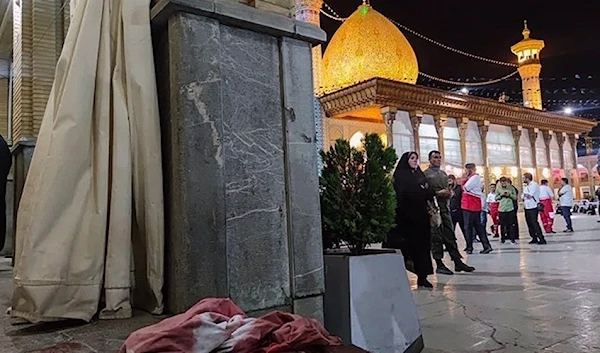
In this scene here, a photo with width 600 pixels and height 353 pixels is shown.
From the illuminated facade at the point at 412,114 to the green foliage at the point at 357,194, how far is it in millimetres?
10326

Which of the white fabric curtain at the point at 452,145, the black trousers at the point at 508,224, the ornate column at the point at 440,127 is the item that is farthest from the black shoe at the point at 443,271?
the white fabric curtain at the point at 452,145

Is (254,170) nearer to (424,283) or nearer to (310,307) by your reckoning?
(310,307)

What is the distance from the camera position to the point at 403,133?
48.7 feet

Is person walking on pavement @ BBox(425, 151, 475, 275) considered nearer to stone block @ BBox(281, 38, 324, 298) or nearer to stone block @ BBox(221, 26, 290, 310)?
stone block @ BBox(281, 38, 324, 298)

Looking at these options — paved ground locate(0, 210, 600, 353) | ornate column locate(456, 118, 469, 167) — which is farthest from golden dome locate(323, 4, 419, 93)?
paved ground locate(0, 210, 600, 353)

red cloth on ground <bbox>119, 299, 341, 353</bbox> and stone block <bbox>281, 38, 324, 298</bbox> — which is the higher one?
stone block <bbox>281, 38, 324, 298</bbox>

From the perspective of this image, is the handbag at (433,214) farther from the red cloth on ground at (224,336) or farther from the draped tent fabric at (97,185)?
the red cloth on ground at (224,336)

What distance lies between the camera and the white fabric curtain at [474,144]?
55.8 feet

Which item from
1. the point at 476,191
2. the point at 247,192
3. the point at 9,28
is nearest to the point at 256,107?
the point at 247,192

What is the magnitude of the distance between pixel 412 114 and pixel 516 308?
38.2ft

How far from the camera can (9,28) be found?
920 cm

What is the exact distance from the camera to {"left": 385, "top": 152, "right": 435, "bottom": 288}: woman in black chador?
523cm

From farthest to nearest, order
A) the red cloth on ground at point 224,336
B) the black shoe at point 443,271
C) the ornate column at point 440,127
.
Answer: the ornate column at point 440,127
the black shoe at point 443,271
the red cloth on ground at point 224,336

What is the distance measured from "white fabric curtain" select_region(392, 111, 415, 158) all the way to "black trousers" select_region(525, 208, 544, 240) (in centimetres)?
470
